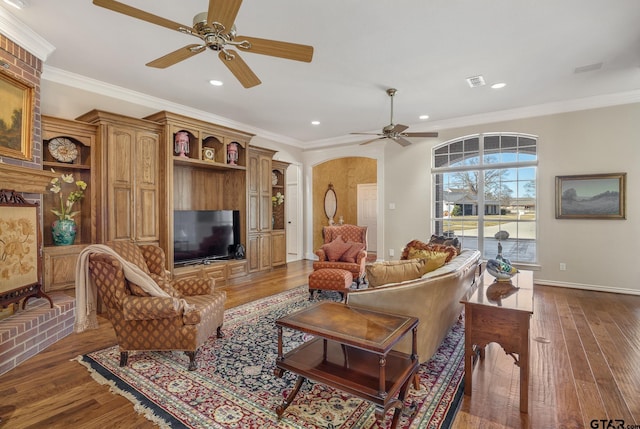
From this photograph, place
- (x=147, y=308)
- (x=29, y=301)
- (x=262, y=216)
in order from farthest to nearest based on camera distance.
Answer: (x=262, y=216)
(x=29, y=301)
(x=147, y=308)

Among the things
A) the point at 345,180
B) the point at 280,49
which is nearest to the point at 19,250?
the point at 280,49

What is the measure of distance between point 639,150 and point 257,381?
5.87m

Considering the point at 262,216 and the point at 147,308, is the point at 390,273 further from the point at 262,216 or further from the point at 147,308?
the point at 262,216

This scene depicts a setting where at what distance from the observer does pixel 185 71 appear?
3.72 m

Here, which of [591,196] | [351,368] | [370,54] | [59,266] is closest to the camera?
[351,368]

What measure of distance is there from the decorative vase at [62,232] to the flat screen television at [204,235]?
123 centimetres

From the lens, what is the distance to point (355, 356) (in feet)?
6.41

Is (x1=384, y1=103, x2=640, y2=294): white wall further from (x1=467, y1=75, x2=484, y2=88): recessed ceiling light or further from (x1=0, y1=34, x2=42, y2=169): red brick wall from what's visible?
(x1=0, y1=34, x2=42, y2=169): red brick wall

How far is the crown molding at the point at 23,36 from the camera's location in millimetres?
2703

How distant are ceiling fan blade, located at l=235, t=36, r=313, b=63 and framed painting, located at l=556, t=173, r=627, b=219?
15.8ft

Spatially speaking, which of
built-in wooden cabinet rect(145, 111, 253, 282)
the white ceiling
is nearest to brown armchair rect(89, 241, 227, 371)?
built-in wooden cabinet rect(145, 111, 253, 282)

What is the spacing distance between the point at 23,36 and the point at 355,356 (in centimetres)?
403

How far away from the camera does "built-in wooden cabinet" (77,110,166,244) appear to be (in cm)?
388

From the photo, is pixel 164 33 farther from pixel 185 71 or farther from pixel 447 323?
pixel 447 323
